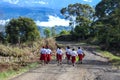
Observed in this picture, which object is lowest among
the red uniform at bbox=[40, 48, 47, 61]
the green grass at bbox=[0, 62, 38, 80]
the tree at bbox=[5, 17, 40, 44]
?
the green grass at bbox=[0, 62, 38, 80]

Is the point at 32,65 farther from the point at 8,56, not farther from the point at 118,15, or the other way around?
the point at 118,15

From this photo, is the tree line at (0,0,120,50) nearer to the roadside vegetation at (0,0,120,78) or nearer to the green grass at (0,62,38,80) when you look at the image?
the roadside vegetation at (0,0,120,78)

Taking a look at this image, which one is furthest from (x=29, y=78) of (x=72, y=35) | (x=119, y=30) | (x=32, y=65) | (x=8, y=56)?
(x=72, y=35)

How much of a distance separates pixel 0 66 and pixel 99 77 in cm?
770

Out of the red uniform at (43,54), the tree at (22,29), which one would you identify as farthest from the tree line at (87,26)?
the red uniform at (43,54)

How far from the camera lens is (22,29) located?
290 feet

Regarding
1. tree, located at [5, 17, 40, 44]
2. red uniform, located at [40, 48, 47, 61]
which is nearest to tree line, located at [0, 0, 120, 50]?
tree, located at [5, 17, 40, 44]

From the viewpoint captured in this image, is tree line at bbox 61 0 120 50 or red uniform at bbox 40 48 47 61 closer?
red uniform at bbox 40 48 47 61

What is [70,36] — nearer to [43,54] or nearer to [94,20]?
[94,20]

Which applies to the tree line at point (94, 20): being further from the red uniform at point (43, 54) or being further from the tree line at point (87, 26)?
the red uniform at point (43, 54)

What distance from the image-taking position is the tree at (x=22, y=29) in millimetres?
85519

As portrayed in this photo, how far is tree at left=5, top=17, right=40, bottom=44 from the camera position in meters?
85.5

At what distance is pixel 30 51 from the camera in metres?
43.9

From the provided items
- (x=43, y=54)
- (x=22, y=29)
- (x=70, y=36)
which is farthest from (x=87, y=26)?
(x=43, y=54)
